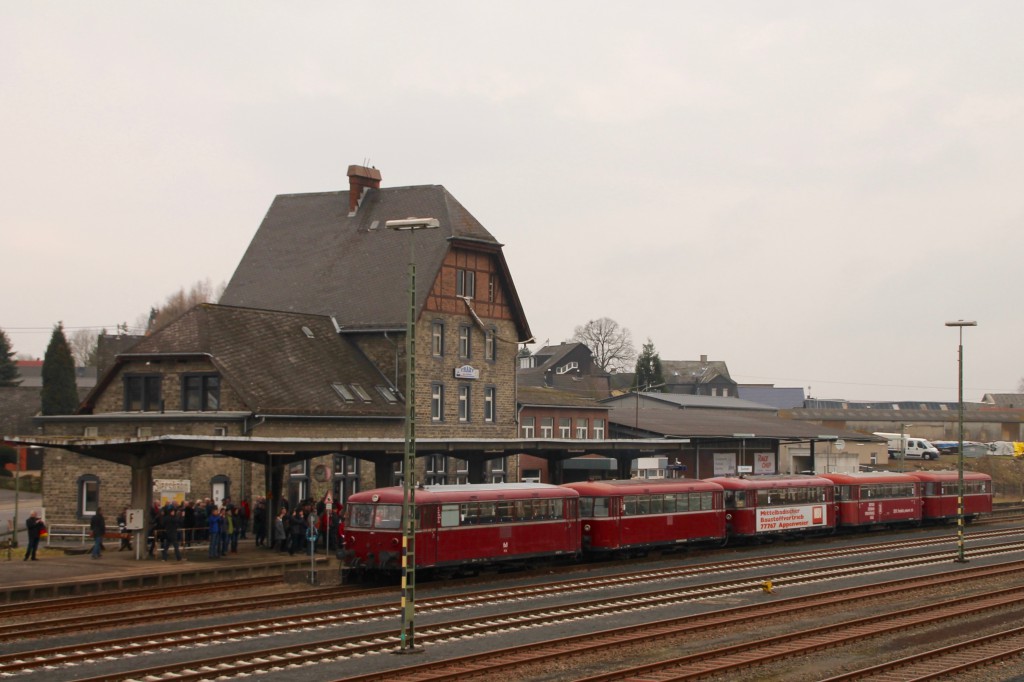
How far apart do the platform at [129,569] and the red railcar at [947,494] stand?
27.6 metres

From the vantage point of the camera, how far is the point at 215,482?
1730 inches

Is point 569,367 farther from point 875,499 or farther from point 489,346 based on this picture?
point 875,499

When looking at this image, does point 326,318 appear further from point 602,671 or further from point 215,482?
point 602,671

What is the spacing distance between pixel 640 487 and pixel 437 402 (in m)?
19.2

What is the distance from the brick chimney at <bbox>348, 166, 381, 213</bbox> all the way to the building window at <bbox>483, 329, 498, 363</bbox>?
30.9 ft

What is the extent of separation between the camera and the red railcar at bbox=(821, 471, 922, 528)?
153ft

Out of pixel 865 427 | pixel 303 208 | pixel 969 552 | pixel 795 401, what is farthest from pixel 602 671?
pixel 795 401

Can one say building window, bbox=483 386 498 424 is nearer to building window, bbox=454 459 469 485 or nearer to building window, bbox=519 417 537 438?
building window, bbox=454 459 469 485

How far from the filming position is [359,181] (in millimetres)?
60125

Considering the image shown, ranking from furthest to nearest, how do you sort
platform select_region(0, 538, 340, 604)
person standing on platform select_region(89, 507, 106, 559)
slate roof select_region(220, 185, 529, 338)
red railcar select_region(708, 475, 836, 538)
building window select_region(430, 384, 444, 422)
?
slate roof select_region(220, 185, 529, 338) < building window select_region(430, 384, 444, 422) < red railcar select_region(708, 475, 836, 538) < person standing on platform select_region(89, 507, 106, 559) < platform select_region(0, 538, 340, 604)

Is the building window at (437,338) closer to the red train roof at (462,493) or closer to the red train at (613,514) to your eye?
the red train at (613,514)

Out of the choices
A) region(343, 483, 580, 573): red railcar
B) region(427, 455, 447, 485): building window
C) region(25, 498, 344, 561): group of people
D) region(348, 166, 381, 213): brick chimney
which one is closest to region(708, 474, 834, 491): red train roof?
region(343, 483, 580, 573): red railcar

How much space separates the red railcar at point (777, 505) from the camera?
41625 millimetres

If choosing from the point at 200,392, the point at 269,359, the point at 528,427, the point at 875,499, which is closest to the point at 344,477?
the point at 269,359
